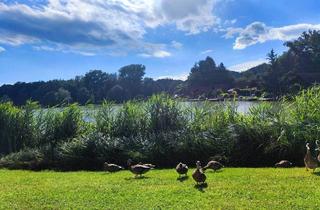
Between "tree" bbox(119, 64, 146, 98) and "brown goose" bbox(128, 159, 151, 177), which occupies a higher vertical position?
"tree" bbox(119, 64, 146, 98)

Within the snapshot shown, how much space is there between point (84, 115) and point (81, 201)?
407 inches

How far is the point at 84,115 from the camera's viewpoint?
1938cm

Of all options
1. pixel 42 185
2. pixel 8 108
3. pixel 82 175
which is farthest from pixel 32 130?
pixel 42 185

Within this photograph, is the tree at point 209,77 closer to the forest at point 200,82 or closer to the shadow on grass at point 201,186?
the forest at point 200,82

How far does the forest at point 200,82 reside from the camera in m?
39.5

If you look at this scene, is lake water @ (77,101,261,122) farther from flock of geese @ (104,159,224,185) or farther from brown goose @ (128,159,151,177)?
brown goose @ (128,159,151,177)

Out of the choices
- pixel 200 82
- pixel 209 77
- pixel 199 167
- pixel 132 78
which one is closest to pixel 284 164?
pixel 199 167

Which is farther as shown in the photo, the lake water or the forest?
the forest

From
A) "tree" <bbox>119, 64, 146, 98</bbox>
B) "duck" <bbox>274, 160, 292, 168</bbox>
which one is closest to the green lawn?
"duck" <bbox>274, 160, 292, 168</bbox>

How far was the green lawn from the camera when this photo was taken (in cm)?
866

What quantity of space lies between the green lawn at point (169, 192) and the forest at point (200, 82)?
857 cm

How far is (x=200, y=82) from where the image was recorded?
244 ft

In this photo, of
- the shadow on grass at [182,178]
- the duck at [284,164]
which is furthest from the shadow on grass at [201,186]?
the duck at [284,164]

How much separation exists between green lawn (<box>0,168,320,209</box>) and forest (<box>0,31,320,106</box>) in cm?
857
